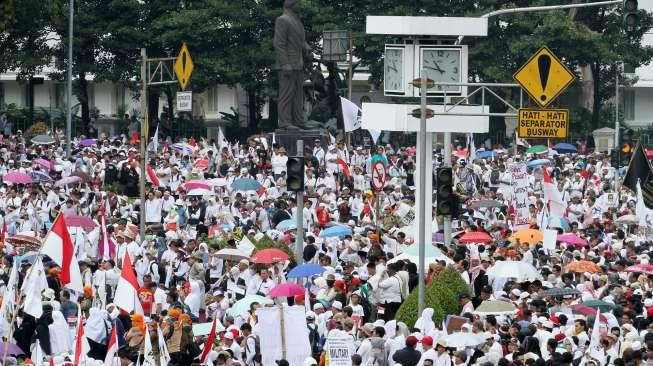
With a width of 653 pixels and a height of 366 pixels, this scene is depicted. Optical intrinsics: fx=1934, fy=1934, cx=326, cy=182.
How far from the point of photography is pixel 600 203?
1699 inches

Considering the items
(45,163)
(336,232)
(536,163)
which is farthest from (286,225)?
(536,163)

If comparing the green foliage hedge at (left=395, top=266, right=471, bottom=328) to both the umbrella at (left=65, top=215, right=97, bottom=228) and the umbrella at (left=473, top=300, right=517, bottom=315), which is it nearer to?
the umbrella at (left=473, top=300, right=517, bottom=315)

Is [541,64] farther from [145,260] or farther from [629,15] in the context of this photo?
[145,260]

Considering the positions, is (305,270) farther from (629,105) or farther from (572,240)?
(629,105)

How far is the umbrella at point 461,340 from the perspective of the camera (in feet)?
79.7

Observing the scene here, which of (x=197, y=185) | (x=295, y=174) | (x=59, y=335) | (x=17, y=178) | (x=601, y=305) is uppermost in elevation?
(x=295, y=174)

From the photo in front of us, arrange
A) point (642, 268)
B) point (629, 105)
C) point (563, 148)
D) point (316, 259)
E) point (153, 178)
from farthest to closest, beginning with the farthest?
point (629, 105) → point (563, 148) → point (153, 178) → point (316, 259) → point (642, 268)

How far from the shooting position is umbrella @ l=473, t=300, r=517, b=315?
88.6ft

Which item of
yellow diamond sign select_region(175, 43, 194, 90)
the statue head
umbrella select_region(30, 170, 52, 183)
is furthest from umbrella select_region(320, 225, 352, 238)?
umbrella select_region(30, 170, 52, 183)

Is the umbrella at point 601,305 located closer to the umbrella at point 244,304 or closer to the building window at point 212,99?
the umbrella at point 244,304

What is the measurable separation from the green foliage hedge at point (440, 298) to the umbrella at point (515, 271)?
1023mm

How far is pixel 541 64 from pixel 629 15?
332 centimetres

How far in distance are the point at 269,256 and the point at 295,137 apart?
1352 centimetres

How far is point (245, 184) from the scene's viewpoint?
43.4 meters
